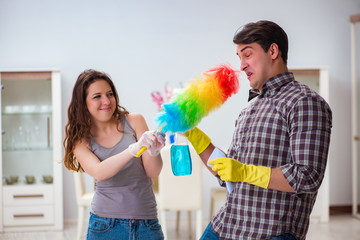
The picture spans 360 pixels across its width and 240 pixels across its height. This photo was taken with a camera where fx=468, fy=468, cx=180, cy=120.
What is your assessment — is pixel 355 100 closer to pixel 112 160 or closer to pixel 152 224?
pixel 152 224

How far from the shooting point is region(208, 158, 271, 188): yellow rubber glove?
1429mm

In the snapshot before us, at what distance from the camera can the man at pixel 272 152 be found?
4.65 feet

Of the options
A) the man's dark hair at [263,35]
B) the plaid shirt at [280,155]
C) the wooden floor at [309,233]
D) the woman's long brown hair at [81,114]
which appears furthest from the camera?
the wooden floor at [309,233]

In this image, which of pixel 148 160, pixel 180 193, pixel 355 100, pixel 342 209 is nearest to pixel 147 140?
pixel 148 160

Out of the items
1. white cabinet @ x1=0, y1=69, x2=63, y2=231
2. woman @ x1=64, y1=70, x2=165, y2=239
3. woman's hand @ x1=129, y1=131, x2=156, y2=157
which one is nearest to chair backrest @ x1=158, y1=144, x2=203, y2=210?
white cabinet @ x1=0, y1=69, x2=63, y2=231

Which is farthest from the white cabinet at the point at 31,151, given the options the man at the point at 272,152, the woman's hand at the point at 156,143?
the man at the point at 272,152

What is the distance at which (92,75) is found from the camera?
1.95 m

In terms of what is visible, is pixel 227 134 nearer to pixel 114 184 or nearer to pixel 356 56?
pixel 356 56

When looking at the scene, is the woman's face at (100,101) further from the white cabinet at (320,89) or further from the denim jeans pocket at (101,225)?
the white cabinet at (320,89)

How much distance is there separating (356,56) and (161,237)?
3967 millimetres

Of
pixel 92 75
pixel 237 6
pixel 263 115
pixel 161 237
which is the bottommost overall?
pixel 161 237

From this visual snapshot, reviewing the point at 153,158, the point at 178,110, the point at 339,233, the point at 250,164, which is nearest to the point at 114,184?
the point at 153,158

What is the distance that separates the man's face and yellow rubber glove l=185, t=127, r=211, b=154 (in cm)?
29

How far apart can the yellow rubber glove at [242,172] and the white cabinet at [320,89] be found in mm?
3589
